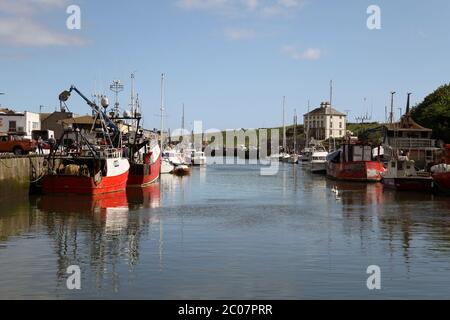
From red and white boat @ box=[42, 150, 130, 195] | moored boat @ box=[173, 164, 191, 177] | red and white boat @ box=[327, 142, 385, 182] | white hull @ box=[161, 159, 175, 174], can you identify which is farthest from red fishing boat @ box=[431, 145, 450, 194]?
white hull @ box=[161, 159, 175, 174]

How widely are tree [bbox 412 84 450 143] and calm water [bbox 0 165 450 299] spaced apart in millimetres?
58458

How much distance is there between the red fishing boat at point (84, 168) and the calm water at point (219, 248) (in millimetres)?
1330

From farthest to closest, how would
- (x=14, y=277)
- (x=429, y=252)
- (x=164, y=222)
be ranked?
(x=164, y=222)
(x=429, y=252)
(x=14, y=277)

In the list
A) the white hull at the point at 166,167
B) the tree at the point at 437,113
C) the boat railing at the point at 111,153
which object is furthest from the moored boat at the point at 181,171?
the boat railing at the point at 111,153

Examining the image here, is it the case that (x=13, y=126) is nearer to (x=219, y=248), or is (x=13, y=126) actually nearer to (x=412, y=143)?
(x=412, y=143)

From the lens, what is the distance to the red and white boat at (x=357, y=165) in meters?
78.1

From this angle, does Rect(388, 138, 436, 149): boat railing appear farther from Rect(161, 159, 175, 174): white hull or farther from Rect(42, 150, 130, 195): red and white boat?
Rect(161, 159, 175, 174): white hull

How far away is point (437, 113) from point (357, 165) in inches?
1311

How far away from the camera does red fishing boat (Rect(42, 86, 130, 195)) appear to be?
160 feet

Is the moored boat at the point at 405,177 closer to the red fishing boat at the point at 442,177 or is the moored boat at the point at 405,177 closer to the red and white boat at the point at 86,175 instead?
the red fishing boat at the point at 442,177

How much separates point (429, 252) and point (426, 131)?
53.7m

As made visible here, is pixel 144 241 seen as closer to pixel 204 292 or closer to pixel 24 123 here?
pixel 204 292

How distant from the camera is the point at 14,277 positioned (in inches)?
839
